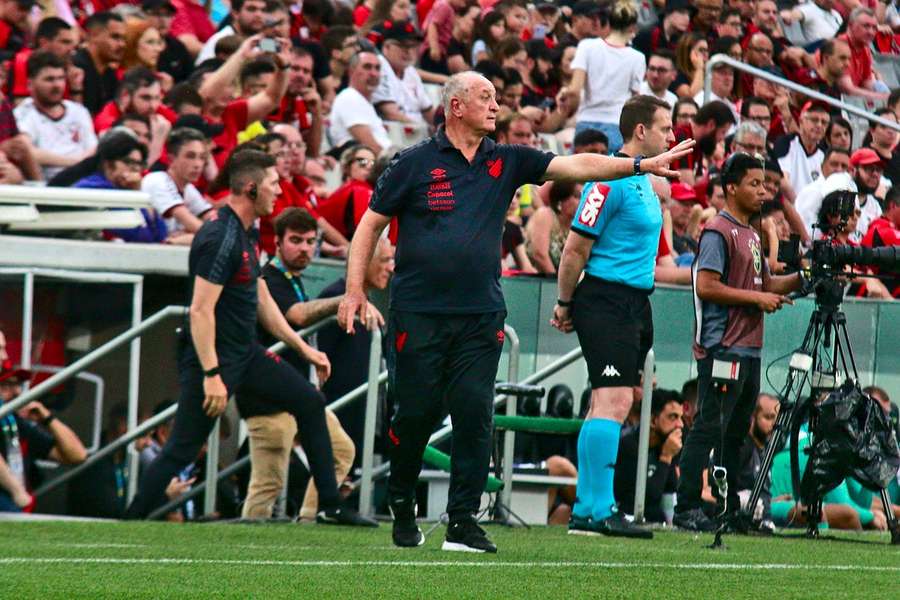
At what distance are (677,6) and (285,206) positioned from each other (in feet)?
27.7

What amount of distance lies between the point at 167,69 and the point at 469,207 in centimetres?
808

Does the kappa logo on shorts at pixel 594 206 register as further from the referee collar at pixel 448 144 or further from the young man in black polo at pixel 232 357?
the young man in black polo at pixel 232 357

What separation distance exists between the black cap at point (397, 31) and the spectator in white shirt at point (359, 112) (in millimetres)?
1398

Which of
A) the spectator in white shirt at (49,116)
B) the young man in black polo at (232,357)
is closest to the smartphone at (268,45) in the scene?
the spectator in white shirt at (49,116)

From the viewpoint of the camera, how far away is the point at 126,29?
571 inches

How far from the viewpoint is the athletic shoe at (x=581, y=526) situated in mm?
9250

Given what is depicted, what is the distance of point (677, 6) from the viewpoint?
1975 cm

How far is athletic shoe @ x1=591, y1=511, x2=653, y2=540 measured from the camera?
916 centimetres

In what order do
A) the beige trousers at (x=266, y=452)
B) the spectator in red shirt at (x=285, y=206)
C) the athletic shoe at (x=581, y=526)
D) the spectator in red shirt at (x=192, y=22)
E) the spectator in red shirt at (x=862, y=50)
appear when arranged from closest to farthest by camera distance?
the athletic shoe at (x=581, y=526) → the beige trousers at (x=266, y=452) → the spectator in red shirt at (x=285, y=206) → the spectator in red shirt at (x=192, y=22) → the spectator in red shirt at (x=862, y=50)

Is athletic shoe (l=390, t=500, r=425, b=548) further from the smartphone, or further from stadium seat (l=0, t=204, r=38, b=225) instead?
the smartphone

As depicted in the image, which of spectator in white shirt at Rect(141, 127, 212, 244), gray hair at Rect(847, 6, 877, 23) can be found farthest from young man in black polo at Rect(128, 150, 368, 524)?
gray hair at Rect(847, 6, 877, 23)

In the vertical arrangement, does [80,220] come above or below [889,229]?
below

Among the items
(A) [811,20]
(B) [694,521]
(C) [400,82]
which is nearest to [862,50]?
(A) [811,20]

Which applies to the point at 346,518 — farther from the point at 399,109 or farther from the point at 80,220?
the point at 399,109
